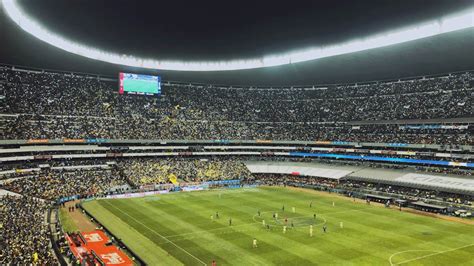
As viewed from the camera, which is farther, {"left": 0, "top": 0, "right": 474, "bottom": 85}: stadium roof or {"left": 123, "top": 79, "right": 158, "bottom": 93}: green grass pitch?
{"left": 123, "top": 79, "right": 158, "bottom": 93}: green grass pitch

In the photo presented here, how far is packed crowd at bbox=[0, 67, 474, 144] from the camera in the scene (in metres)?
79.3

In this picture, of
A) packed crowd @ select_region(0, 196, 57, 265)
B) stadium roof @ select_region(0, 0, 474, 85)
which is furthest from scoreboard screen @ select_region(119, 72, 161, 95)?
packed crowd @ select_region(0, 196, 57, 265)

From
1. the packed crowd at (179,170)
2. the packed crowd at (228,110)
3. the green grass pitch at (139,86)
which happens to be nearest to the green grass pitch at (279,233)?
the packed crowd at (179,170)

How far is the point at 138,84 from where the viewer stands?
93875 millimetres

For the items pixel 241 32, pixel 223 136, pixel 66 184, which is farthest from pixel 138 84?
pixel 241 32

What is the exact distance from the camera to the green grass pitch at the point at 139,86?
9206 centimetres

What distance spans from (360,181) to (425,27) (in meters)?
34.6

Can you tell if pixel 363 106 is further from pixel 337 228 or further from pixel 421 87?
pixel 337 228

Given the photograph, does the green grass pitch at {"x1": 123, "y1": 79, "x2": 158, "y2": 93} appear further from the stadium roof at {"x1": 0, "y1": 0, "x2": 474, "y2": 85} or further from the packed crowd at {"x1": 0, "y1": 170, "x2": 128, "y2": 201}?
the packed crowd at {"x1": 0, "y1": 170, "x2": 128, "y2": 201}

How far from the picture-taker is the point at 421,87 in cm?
9156

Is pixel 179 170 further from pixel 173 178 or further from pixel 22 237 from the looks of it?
pixel 22 237

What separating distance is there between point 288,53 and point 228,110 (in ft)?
146

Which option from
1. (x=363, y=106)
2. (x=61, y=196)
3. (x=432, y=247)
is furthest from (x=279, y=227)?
(x=363, y=106)

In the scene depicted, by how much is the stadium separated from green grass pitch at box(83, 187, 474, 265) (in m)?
0.29
